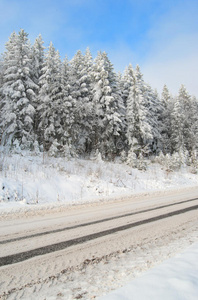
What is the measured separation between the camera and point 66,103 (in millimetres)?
23734

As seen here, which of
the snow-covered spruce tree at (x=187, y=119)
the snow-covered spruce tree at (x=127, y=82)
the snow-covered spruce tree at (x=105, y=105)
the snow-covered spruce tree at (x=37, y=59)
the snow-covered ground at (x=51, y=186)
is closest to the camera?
the snow-covered ground at (x=51, y=186)

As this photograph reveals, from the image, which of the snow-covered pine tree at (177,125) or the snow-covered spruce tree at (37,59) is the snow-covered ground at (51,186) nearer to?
the snow-covered spruce tree at (37,59)

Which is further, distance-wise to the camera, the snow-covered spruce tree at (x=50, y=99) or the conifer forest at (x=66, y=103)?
the snow-covered spruce tree at (x=50, y=99)

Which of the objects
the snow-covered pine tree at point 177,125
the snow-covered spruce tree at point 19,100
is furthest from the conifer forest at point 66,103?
the snow-covered pine tree at point 177,125

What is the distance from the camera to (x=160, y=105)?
3922cm

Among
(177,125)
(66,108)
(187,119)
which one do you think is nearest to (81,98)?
(66,108)

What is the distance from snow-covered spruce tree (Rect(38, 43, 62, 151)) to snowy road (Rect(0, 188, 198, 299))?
18.9 m

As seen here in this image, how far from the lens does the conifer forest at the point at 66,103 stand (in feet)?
71.9

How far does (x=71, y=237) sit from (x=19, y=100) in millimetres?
20355

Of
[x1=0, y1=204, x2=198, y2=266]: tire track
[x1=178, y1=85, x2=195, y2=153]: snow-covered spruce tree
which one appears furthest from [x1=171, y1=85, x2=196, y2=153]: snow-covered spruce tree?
[x1=0, y1=204, x2=198, y2=266]: tire track

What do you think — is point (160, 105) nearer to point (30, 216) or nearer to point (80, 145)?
point (80, 145)

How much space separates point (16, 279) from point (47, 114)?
23.5 m

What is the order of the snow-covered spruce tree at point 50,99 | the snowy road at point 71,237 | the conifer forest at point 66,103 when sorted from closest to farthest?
the snowy road at point 71,237 < the conifer forest at point 66,103 < the snow-covered spruce tree at point 50,99

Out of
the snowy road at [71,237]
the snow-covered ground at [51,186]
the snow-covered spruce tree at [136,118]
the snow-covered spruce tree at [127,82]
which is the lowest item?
the snowy road at [71,237]
